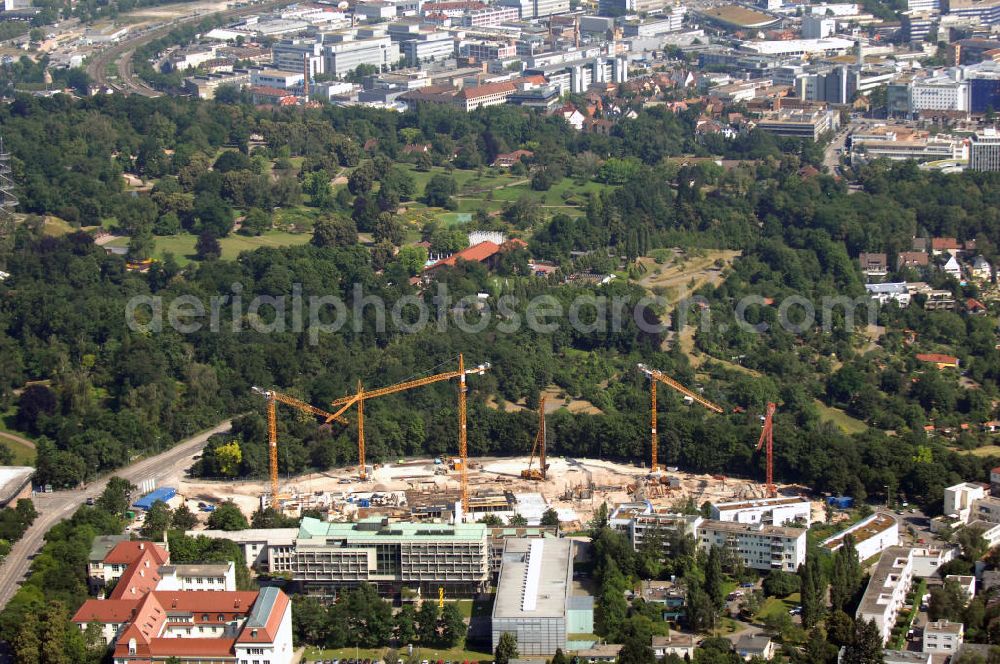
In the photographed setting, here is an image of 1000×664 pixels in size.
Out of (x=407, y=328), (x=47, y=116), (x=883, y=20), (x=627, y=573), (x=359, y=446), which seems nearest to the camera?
(x=627, y=573)

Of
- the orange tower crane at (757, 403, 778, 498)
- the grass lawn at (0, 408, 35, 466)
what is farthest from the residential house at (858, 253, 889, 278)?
the grass lawn at (0, 408, 35, 466)

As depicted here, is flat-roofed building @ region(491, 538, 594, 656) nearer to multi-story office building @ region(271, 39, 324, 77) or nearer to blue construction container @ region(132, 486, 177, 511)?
blue construction container @ region(132, 486, 177, 511)

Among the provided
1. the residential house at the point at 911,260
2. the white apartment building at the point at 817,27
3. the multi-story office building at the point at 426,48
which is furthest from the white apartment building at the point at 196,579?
the white apartment building at the point at 817,27

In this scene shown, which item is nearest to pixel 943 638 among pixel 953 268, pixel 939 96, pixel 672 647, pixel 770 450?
pixel 672 647

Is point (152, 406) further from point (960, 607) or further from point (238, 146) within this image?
point (238, 146)

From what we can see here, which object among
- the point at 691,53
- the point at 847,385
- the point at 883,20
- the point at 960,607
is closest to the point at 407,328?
the point at 847,385

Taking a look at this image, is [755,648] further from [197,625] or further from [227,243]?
[227,243]

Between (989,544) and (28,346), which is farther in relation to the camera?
(28,346)
